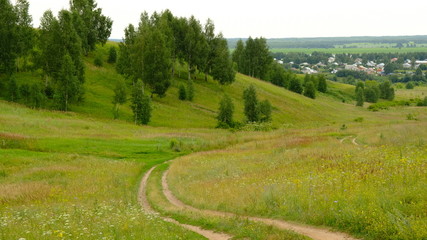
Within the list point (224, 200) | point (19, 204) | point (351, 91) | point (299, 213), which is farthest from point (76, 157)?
point (351, 91)

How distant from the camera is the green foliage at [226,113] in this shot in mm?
64062

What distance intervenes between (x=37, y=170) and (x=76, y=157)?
5.84m

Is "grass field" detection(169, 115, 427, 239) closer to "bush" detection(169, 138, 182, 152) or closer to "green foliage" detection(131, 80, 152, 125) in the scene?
"bush" detection(169, 138, 182, 152)

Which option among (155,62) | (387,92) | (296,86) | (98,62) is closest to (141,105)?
(155,62)

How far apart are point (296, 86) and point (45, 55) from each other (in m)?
84.5

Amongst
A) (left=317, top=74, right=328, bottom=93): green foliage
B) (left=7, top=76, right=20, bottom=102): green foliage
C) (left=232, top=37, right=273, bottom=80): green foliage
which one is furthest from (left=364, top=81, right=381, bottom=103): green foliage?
(left=7, top=76, right=20, bottom=102): green foliage

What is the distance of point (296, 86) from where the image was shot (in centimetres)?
12369

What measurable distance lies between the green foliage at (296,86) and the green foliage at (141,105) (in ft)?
249

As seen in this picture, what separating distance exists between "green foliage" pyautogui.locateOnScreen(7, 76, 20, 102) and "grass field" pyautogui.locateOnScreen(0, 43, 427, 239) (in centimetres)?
390

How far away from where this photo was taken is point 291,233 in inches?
438

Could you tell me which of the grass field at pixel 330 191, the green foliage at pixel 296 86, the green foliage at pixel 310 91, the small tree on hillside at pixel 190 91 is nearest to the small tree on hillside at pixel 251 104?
the small tree on hillside at pixel 190 91

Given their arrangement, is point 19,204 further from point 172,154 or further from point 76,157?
point 172,154

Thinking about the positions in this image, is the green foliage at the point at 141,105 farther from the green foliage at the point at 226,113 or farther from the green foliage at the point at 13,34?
the green foliage at the point at 13,34

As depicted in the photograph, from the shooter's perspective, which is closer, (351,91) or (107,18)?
(107,18)
